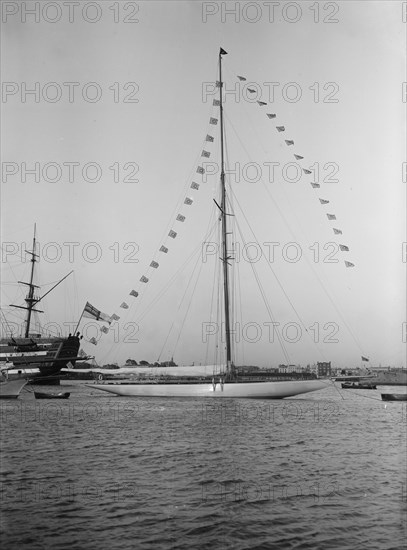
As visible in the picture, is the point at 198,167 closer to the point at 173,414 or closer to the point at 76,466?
the point at 173,414

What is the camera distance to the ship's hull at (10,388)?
50206 mm

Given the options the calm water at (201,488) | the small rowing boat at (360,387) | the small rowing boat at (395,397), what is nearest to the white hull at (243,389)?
the small rowing boat at (395,397)

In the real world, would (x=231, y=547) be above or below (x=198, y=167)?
below

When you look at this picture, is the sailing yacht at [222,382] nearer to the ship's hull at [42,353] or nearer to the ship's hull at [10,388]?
the ship's hull at [10,388]

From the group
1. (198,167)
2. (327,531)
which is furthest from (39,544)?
(198,167)

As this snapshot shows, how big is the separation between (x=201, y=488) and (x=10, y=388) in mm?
40464

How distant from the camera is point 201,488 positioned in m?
14.5

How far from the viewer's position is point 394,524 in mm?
11617

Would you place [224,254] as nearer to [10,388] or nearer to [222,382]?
[222,382]

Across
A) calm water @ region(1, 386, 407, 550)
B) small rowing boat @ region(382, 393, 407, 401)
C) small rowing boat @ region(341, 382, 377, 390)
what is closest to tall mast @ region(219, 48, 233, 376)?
calm water @ region(1, 386, 407, 550)

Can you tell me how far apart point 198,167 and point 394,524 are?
32.4m

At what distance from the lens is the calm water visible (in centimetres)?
1061

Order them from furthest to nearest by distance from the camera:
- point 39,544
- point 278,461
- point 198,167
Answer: point 198,167
point 278,461
point 39,544

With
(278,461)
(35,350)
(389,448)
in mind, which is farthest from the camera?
(35,350)
